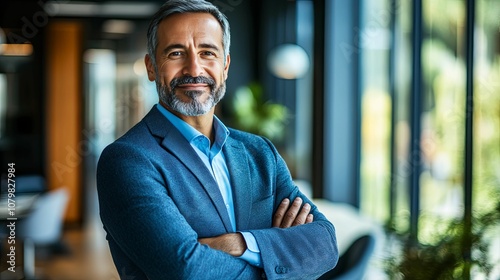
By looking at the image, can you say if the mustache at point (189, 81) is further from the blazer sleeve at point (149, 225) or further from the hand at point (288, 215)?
the hand at point (288, 215)

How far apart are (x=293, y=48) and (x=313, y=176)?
1.16m

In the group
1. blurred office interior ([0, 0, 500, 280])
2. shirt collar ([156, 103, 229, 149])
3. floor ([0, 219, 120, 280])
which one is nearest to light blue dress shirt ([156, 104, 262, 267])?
shirt collar ([156, 103, 229, 149])

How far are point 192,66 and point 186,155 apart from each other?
17cm

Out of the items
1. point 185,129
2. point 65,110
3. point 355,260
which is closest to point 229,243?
point 185,129

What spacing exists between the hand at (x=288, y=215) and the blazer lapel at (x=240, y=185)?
0.21 feet

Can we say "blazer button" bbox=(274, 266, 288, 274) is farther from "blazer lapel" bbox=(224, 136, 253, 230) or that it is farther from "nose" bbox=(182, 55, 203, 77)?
"nose" bbox=(182, 55, 203, 77)

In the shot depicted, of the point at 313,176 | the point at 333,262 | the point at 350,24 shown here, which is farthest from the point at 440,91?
the point at 333,262

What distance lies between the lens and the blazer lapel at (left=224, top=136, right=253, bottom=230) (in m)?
1.19

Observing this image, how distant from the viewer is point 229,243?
116 cm

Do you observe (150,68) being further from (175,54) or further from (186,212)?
(186,212)

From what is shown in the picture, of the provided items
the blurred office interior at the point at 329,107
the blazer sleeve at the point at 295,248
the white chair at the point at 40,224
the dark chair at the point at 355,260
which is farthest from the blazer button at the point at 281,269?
the white chair at the point at 40,224

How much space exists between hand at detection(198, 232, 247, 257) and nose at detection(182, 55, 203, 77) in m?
0.28

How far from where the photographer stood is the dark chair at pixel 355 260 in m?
3.11

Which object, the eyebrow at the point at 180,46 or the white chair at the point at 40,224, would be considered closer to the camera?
the eyebrow at the point at 180,46
